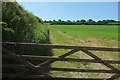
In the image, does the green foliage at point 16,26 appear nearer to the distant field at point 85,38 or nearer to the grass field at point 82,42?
the grass field at point 82,42

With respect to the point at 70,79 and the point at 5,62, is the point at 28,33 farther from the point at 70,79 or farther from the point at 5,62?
the point at 70,79

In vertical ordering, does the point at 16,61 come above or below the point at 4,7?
below

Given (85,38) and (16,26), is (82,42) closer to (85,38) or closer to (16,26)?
(85,38)

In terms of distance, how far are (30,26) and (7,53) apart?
2209mm

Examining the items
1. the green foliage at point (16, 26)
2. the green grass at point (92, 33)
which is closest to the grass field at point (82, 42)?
the green grass at point (92, 33)

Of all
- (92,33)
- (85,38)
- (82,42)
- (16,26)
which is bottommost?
(82,42)

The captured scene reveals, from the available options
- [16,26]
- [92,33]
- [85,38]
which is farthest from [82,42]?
[92,33]

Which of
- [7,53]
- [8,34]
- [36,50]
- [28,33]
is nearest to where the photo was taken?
[7,53]

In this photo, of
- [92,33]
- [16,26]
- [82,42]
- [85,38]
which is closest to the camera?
[16,26]

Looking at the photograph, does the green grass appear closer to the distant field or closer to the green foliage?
the distant field

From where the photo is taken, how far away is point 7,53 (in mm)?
9930

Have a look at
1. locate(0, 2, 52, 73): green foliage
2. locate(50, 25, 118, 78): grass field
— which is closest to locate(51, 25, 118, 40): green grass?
locate(50, 25, 118, 78): grass field

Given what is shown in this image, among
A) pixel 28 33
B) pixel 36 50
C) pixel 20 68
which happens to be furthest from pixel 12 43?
pixel 36 50

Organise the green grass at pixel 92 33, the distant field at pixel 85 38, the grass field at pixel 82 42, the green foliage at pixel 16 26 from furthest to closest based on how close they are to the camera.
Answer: the green grass at pixel 92 33 → the distant field at pixel 85 38 → the grass field at pixel 82 42 → the green foliage at pixel 16 26
